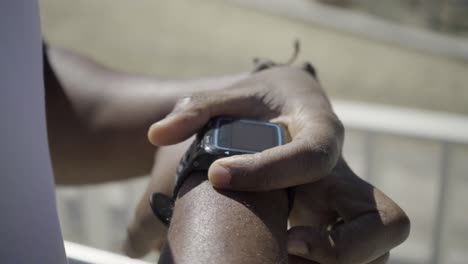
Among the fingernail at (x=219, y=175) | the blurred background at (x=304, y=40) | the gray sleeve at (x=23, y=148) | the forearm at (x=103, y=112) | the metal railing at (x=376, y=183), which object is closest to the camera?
the gray sleeve at (x=23, y=148)

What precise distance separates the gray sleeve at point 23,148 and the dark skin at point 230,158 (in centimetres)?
21

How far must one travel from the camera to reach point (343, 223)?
91 cm

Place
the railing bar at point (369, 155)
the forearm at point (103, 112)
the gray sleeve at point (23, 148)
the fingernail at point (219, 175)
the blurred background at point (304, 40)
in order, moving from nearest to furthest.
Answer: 1. the gray sleeve at point (23, 148)
2. the fingernail at point (219, 175)
3. the forearm at point (103, 112)
4. the railing bar at point (369, 155)
5. the blurred background at point (304, 40)

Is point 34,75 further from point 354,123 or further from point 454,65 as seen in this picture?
point 454,65

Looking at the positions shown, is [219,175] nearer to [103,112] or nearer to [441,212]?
[103,112]

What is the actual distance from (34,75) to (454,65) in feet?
16.9

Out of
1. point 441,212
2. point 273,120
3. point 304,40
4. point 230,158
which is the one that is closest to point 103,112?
point 273,120

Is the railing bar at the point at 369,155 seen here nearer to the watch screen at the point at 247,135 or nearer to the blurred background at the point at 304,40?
the watch screen at the point at 247,135

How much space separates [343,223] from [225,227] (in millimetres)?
269

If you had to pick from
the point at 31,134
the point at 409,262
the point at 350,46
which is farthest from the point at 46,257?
the point at 350,46

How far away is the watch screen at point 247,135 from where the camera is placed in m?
0.82

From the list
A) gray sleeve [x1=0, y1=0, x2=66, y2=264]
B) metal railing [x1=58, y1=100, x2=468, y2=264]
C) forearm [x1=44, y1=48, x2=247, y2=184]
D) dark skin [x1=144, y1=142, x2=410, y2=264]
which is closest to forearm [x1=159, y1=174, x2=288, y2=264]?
dark skin [x1=144, y1=142, x2=410, y2=264]

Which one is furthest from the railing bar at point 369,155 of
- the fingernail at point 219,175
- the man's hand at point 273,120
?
the fingernail at point 219,175

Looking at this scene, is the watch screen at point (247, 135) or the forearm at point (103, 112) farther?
the forearm at point (103, 112)
